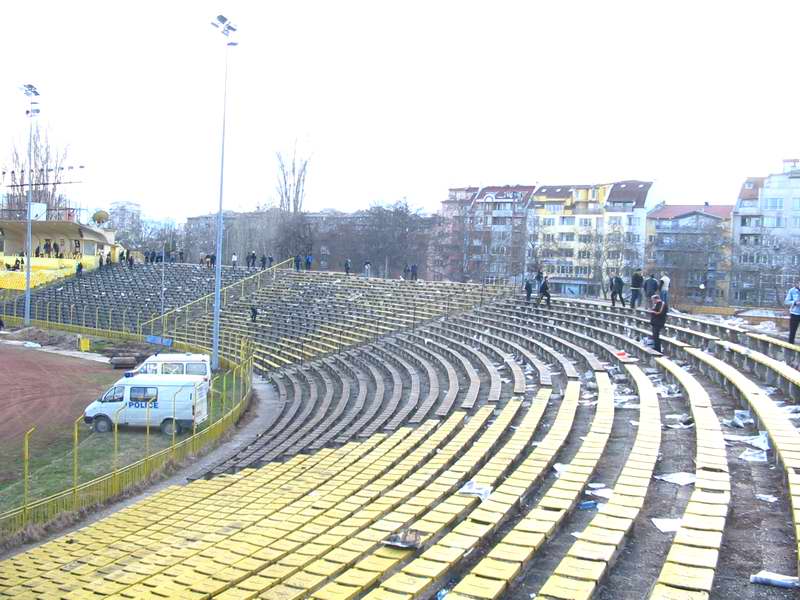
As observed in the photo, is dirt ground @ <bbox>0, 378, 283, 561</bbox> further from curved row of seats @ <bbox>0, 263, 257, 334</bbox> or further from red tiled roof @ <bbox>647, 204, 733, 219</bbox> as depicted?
red tiled roof @ <bbox>647, 204, 733, 219</bbox>

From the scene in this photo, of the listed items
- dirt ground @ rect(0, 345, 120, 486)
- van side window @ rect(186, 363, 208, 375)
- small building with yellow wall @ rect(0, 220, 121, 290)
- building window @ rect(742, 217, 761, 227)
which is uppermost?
building window @ rect(742, 217, 761, 227)

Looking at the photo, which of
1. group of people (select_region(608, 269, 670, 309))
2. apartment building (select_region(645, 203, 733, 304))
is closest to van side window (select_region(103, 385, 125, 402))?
group of people (select_region(608, 269, 670, 309))

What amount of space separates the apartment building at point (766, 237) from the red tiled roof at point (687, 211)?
432 centimetres

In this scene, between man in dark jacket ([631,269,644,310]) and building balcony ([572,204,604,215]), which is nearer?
man in dark jacket ([631,269,644,310])

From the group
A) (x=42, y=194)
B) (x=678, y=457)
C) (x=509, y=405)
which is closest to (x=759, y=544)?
(x=678, y=457)

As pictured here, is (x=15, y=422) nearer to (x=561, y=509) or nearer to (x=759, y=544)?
(x=561, y=509)

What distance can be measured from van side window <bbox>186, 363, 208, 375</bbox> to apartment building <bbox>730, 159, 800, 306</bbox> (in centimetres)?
3156

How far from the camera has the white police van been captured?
730 inches

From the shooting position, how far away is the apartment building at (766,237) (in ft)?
150

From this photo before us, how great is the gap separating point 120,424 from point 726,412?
44.7 ft

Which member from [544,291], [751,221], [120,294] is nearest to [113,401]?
[544,291]

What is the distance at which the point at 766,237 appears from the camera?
5425 cm

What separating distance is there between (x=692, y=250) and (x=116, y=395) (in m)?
41.1

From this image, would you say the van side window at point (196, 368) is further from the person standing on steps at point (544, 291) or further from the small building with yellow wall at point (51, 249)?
the small building with yellow wall at point (51, 249)
